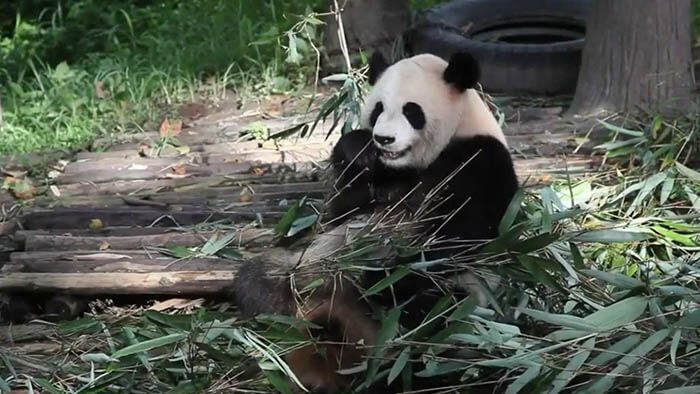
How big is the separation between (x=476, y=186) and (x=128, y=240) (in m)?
1.58

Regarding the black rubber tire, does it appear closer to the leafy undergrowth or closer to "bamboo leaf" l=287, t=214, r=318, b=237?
"bamboo leaf" l=287, t=214, r=318, b=237

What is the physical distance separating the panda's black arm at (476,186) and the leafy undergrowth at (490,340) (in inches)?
4.2

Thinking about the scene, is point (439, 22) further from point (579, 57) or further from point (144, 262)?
point (144, 262)

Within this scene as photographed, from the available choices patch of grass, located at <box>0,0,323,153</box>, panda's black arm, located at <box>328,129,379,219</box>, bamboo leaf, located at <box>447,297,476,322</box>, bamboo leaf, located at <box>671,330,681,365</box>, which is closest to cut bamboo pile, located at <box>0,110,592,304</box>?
panda's black arm, located at <box>328,129,379,219</box>

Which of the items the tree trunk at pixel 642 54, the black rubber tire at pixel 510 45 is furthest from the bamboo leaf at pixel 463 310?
the black rubber tire at pixel 510 45

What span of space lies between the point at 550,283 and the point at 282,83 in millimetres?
4200

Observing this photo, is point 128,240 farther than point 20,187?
No

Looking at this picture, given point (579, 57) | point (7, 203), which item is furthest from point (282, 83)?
point (7, 203)

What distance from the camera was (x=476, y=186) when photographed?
A: 369 centimetres

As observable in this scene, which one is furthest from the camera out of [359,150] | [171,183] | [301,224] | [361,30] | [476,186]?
[361,30]

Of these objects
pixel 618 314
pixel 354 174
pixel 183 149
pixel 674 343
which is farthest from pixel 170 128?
pixel 674 343

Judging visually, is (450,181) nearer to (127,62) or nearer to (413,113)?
(413,113)

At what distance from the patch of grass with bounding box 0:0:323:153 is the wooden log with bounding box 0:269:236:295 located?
93.6 inches

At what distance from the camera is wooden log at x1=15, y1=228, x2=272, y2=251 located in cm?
439
